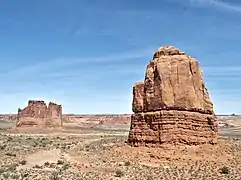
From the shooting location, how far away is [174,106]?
28.5 metres

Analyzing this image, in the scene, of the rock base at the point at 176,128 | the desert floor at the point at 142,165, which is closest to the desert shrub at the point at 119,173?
the desert floor at the point at 142,165

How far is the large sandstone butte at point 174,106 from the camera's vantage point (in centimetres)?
2803

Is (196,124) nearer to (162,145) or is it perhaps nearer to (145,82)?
(162,145)

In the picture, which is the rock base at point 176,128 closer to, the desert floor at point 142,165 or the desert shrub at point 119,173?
the desert floor at point 142,165

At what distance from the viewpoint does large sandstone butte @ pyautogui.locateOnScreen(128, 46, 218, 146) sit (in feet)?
92.0

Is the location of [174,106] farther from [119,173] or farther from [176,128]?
[119,173]

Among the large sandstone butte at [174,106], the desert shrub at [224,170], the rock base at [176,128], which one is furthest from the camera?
the large sandstone butte at [174,106]

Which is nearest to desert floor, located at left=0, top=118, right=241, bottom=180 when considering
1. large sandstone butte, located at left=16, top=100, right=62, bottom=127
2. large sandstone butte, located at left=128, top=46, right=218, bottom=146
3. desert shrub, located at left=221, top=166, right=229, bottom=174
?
desert shrub, located at left=221, top=166, right=229, bottom=174

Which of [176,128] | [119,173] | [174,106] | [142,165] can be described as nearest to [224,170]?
[176,128]

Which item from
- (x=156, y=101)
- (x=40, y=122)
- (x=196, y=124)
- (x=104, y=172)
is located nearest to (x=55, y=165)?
(x=104, y=172)

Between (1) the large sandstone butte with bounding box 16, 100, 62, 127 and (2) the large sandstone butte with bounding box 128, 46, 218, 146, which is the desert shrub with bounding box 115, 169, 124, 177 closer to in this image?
(2) the large sandstone butte with bounding box 128, 46, 218, 146

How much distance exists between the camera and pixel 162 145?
28.0 meters

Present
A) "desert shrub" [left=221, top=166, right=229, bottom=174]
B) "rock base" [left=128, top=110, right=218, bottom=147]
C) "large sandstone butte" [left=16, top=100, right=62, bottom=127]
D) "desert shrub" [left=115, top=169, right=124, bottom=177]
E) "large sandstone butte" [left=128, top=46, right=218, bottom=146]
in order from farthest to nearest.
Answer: "large sandstone butte" [left=16, top=100, right=62, bottom=127] < "large sandstone butte" [left=128, top=46, right=218, bottom=146] < "rock base" [left=128, top=110, right=218, bottom=147] < "desert shrub" [left=221, top=166, right=229, bottom=174] < "desert shrub" [left=115, top=169, right=124, bottom=177]

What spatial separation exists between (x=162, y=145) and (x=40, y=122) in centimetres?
5632
